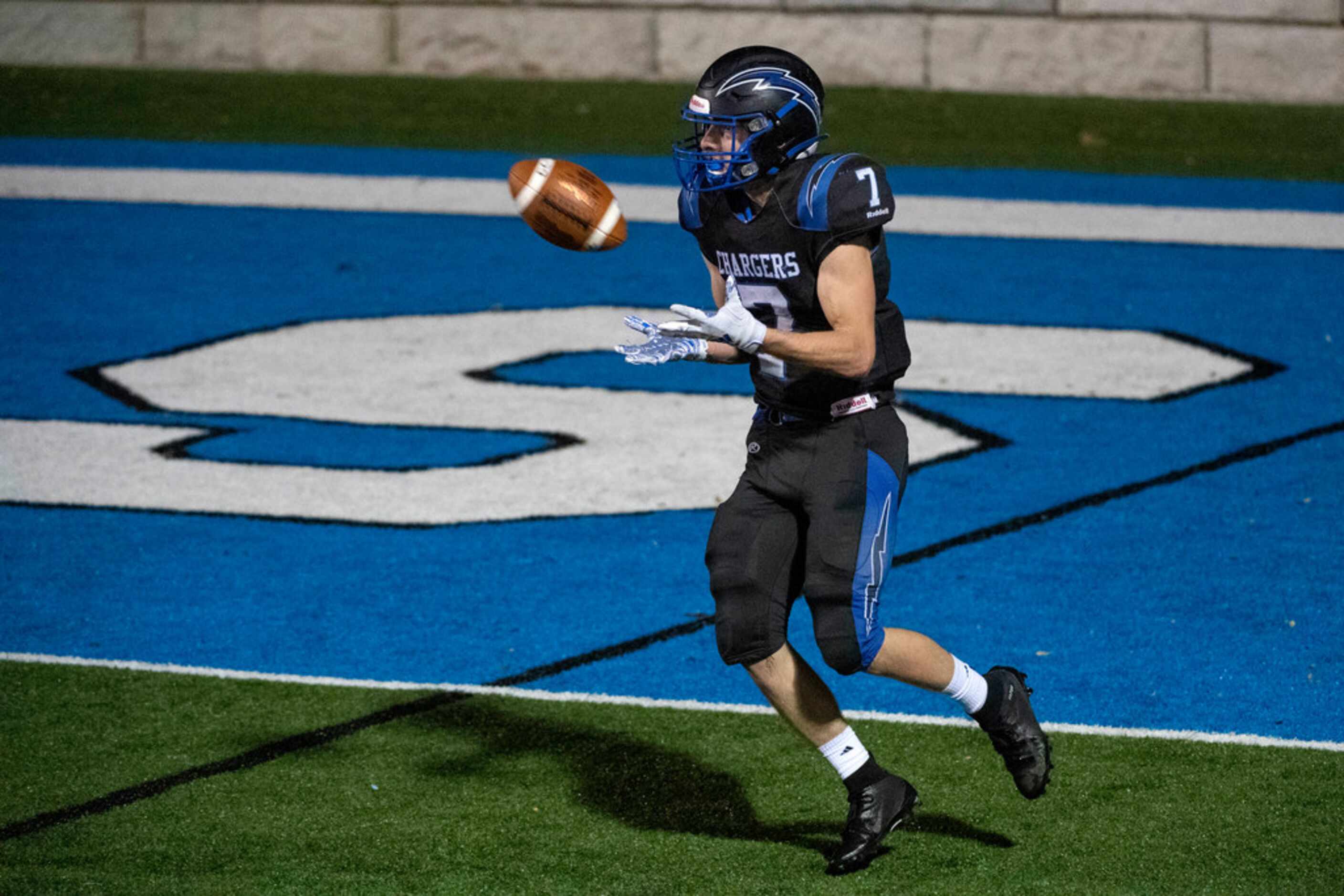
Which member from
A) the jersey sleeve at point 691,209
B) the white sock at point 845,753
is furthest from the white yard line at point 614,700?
the jersey sleeve at point 691,209

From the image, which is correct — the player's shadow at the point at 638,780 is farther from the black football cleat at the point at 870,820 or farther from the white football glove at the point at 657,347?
the white football glove at the point at 657,347

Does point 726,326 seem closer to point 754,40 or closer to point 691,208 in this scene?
point 691,208

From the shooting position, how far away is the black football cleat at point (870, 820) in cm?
386

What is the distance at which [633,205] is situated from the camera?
11828 millimetres

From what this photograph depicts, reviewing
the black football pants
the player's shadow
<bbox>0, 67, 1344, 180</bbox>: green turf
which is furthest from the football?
<bbox>0, 67, 1344, 180</bbox>: green turf

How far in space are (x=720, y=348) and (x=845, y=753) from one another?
94cm

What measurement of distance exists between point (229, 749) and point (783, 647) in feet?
5.05

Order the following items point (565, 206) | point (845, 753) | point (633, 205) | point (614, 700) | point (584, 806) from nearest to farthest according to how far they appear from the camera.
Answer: point (845, 753) < point (584, 806) < point (565, 206) < point (614, 700) < point (633, 205)

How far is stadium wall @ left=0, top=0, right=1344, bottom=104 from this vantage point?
15508 millimetres

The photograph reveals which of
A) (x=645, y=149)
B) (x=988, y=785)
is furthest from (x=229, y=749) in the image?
(x=645, y=149)

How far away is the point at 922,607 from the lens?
5.61 metres

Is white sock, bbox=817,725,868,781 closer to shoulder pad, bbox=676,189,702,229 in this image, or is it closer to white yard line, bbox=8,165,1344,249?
shoulder pad, bbox=676,189,702,229

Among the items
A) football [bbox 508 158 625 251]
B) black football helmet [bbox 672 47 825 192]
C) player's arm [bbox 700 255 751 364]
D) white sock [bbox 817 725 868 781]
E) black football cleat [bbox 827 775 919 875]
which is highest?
black football helmet [bbox 672 47 825 192]

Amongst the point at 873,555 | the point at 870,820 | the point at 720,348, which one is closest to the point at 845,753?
the point at 870,820
